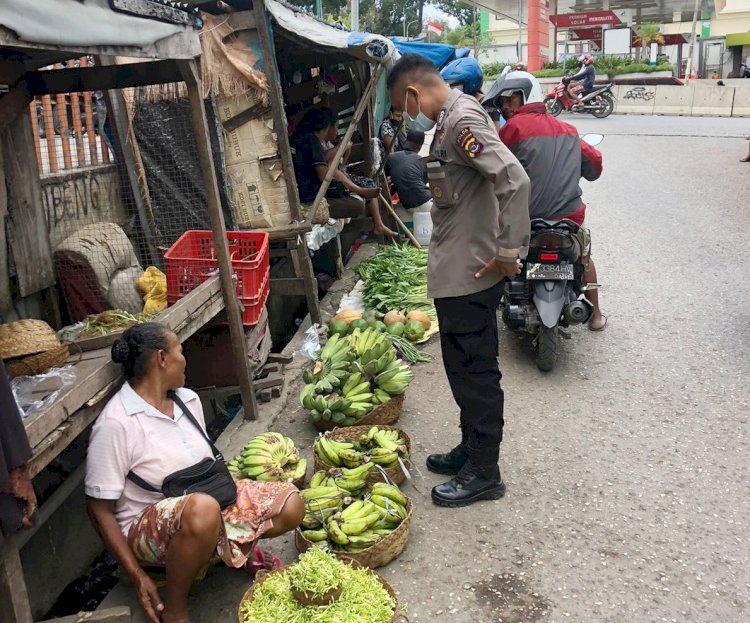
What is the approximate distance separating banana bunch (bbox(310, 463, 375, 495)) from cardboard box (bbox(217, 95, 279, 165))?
323 cm

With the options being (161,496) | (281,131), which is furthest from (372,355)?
(281,131)

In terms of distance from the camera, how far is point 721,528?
347cm

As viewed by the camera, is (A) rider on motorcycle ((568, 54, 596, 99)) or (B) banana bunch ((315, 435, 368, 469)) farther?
(A) rider on motorcycle ((568, 54, 596, 99))

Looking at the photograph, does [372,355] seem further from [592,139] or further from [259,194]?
[592,139]

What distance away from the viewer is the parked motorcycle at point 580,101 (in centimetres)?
2250

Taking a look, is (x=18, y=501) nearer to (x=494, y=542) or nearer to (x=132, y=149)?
(x=494, y=542)

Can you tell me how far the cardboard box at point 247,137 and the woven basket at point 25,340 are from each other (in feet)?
9.80

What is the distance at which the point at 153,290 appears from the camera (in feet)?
15.7

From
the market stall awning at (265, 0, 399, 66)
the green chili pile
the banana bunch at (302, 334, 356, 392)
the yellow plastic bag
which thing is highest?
the market stall awning at (265, 0, 399, 66)

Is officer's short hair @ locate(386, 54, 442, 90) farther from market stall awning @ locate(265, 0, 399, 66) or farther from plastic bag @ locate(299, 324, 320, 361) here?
plastic bag @ locate(299, 324, 320, 361)

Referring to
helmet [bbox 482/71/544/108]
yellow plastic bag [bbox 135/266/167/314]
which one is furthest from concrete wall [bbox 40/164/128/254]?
helmet [bbox 482/71/544/108]

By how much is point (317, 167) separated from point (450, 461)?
421 centimetres

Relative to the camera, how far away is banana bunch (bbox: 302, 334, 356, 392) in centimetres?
464

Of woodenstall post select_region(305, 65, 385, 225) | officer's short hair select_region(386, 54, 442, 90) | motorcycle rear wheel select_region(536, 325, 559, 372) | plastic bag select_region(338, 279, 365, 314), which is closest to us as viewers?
officer's short hair select_region(386, 54, 442, 90)
